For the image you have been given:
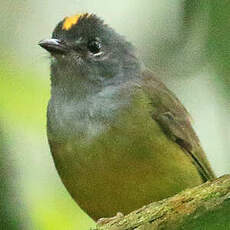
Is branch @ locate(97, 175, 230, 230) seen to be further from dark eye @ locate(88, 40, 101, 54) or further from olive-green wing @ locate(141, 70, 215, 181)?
dark eye @ locate(88, 40, 101, 54)

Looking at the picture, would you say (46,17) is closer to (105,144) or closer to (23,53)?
(23,53)

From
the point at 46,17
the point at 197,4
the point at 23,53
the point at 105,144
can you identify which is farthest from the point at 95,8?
the point at 197,4

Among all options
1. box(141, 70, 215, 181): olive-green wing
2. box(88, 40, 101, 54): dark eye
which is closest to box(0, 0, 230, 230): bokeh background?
box(141, 70, 215, 181): olive-green wing

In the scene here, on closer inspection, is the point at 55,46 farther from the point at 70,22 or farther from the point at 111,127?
the point at 111,127

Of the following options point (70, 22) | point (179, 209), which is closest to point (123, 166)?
point (70, 22)

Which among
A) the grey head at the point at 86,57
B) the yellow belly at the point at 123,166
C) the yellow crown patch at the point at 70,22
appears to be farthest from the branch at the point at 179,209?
the yellow crown patch at the point at 70,22

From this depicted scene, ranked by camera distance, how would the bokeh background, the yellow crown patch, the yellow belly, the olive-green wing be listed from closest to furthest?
1. the bokeh background
2. the yellow belly
3. the olive-green wing
4. the yellow crown patch

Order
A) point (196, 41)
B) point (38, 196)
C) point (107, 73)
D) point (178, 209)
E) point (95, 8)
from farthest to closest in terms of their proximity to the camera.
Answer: point (95, 8) → point (107, 73) → point (38, 196) → point (196, 41) → point (178, 209)
